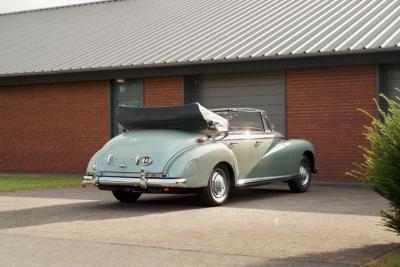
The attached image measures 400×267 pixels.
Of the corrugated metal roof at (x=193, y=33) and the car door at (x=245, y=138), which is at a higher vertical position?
the corrugated metal roof at (x=193, y=33)

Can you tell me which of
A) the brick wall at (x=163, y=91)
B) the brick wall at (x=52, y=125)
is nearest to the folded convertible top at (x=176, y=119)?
the brick wall at (x=163, y=91)

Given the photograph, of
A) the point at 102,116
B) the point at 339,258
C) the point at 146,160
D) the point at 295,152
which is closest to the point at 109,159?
the point at 146,160

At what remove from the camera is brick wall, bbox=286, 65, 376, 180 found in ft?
50.0

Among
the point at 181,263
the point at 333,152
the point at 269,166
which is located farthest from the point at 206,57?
the point at 181,263

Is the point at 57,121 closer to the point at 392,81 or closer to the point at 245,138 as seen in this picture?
the point at 245,138

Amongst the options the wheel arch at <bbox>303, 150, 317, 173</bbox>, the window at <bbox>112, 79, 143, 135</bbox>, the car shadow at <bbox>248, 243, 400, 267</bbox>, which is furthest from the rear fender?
the window at <bbox>112, 79, 143, 135</bbox>

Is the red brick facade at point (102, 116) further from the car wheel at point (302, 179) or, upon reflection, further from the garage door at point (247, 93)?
the car wheel at point (302, 179)

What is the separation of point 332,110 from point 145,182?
264 inches

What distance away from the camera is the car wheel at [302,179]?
42.6 ft

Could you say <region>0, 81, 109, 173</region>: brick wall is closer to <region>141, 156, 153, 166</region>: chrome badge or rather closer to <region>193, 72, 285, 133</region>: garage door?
<region>193, 72, 285, 133</region>: garage door

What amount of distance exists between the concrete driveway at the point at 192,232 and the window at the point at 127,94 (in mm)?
6638

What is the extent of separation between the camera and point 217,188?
10.9 m

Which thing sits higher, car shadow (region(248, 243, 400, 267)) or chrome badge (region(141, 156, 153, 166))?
chrome badge (region(141, 156, 153, 166))

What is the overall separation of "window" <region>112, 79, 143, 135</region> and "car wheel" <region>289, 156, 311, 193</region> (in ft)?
21.7
